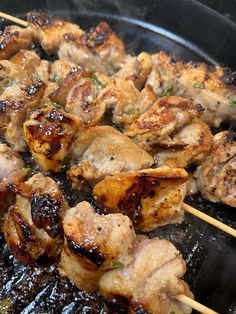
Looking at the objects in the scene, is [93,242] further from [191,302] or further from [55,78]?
[55,78]

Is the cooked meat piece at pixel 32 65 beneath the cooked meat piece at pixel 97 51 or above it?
beneath

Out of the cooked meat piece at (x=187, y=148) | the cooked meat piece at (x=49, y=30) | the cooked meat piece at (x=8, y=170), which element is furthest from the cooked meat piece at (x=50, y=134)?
the cooked meat piece at (x=49, y=30)

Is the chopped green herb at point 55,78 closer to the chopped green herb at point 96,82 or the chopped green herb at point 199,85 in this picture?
the chopped green herb at point 96,82

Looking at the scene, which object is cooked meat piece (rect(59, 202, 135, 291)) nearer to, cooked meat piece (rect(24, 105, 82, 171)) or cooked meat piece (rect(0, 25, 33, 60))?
cooked meat piece (rect(24, 105, 82, 171))

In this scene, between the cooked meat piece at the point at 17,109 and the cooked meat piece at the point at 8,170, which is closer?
the cooked meat piece at the point at 8,170

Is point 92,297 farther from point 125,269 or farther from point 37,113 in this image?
point 37,113

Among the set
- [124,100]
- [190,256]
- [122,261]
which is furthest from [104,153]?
[190,256]

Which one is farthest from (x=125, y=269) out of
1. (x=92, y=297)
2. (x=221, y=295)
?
(x=221, y=295)

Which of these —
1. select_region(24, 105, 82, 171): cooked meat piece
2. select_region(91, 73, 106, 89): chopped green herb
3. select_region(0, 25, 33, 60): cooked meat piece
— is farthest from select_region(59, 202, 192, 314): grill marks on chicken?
select_region(0, 25, 33, 60): cooked meat piece
